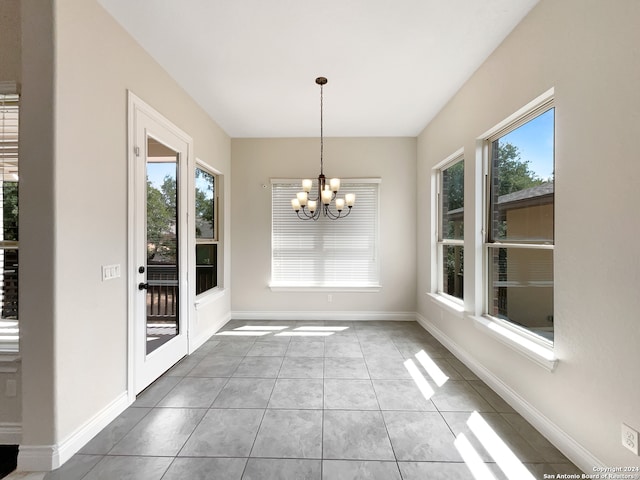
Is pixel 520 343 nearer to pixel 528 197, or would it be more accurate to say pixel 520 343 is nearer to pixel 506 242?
pixel 506 242

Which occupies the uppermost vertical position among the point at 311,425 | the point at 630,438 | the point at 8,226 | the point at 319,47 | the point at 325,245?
the point at 319,47

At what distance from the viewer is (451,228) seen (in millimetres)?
3670

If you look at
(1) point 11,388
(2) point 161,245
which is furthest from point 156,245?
(1) point 11,388

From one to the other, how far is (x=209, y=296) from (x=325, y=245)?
1926 mm

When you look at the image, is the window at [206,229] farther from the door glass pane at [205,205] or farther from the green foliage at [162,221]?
the green foliage at [162,221]

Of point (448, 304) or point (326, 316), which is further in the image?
point (326, 316)

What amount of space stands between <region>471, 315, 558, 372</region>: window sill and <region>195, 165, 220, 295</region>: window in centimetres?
330

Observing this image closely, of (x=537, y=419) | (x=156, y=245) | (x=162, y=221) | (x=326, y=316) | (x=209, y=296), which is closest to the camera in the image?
(x=537, y=419)

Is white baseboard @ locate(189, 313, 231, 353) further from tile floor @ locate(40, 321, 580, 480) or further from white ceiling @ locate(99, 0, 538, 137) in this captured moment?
white ceiling @ locate(99, 0, 538, 137)

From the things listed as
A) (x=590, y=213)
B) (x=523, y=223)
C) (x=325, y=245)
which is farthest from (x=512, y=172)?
(x=325, y=245)

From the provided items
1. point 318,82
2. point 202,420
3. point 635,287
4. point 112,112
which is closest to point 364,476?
point 202,420

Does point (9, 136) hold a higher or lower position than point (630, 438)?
higher

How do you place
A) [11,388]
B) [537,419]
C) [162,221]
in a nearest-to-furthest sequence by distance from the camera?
[11,388] → [537,419] → [162,221]

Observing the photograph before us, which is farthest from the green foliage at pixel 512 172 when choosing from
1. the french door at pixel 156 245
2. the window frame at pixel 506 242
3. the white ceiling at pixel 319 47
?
the french door at pixel 156 245
